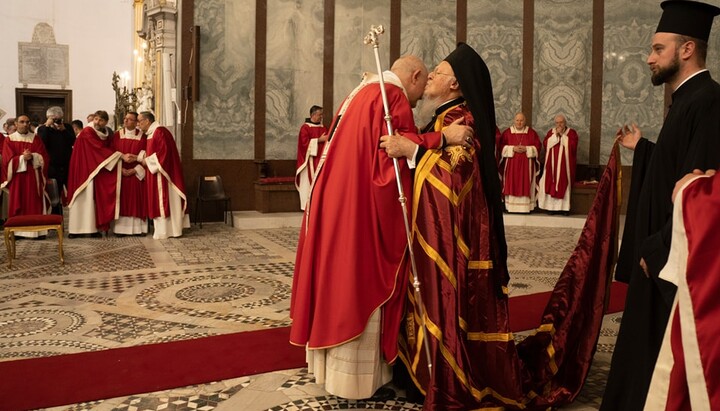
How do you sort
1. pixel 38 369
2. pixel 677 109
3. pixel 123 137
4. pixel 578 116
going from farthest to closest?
pixel 578 116, pixel 123 137, pixel 38 369, pixel 677 109

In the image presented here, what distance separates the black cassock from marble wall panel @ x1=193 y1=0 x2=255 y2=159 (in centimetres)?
898

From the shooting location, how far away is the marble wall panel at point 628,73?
11.3 meters

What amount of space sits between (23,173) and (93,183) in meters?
0.92

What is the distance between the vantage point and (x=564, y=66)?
12.0 meters

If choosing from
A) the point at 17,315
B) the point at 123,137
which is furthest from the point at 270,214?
the point at 17,315

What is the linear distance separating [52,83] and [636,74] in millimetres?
16572

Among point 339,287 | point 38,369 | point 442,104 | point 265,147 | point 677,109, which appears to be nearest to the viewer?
point 677,109

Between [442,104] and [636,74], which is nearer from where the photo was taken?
[442,104]

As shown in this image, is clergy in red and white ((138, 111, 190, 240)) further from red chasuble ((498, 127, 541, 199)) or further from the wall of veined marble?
red chasuble ((498, 127, 541, 199))

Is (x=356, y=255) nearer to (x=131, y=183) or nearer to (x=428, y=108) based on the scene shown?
(x=428, y=108)

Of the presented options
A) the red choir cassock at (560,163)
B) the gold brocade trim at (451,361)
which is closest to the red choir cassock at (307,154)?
the red choir cassock at (560,163)

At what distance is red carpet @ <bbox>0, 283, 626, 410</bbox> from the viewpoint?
311cm

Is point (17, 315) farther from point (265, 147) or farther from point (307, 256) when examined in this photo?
point (265, 147)

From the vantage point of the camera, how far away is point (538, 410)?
295cm
